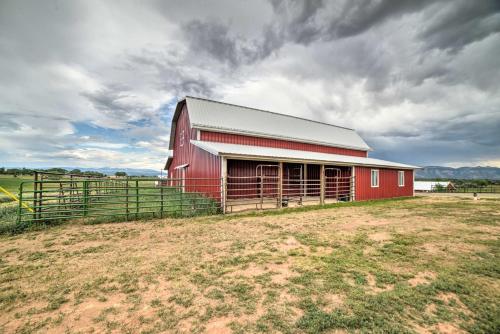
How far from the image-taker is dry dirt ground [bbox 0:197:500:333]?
9.88 feet

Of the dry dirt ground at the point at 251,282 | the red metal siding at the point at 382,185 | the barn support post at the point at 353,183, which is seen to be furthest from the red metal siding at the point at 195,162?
the red metal siding at the point at 382,185

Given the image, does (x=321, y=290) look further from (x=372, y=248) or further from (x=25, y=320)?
(x=25, y=320)

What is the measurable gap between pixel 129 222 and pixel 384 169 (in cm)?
1877

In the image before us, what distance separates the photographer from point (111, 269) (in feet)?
15.3

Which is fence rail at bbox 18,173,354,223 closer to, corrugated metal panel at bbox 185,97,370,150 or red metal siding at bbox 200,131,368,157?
red metal siding at bbox 200,131,368,157

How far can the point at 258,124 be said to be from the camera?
19.5 metres

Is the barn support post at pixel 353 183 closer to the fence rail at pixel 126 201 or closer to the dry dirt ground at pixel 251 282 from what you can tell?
the fence rail at pixel 126 201

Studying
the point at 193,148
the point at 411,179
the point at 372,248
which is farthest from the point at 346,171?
the point at 372,248

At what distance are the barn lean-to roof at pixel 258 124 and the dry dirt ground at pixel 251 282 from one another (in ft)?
36.1

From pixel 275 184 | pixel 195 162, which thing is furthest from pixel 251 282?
pixel 195 162

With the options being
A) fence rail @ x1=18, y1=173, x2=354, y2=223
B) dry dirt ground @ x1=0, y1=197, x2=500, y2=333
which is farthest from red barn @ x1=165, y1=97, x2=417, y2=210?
dry dirt ground @ x1=0, y1=197, x2=500, y2=333

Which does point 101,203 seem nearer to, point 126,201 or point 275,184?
point 126,201

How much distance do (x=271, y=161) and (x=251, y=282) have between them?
1019 centimetres

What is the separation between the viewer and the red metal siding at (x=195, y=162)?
12.6m
